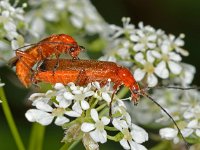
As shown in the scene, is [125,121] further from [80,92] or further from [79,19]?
[79,19]

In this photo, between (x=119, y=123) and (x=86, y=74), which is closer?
(x=119, y=123)

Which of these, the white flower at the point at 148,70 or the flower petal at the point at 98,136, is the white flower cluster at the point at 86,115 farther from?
the white flower at the point at 148,70

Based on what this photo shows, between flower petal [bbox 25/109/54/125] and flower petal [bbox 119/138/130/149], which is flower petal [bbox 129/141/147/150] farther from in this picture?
flower petal [bbox 25/109/54/125]

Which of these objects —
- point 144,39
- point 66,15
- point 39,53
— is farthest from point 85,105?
point 66,15

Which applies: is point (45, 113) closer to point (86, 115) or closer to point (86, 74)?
point (86, 115)

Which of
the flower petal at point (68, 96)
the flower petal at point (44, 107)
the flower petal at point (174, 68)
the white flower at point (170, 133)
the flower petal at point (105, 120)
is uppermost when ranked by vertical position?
the flower petal at point (68, 96)

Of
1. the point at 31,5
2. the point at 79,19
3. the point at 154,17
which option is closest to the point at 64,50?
the point at 79,19

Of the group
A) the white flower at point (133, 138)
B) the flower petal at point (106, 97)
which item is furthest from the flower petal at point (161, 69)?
the flower petal at point (106, 97)

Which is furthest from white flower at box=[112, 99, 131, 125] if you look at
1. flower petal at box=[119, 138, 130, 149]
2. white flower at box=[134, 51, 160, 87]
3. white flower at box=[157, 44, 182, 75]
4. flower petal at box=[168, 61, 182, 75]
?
flower petal at box=[168, 61, 182, 75]
